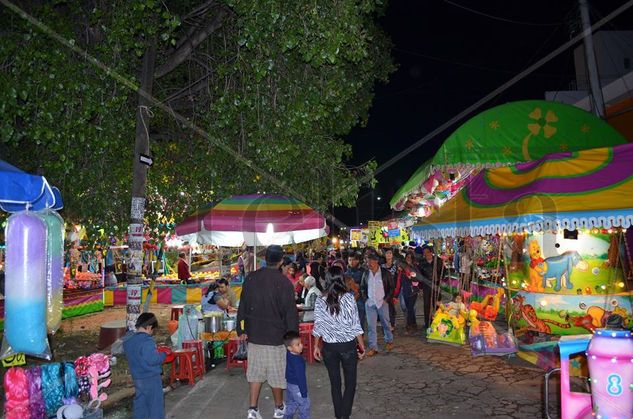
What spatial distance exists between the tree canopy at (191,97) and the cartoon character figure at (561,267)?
416 centimetres

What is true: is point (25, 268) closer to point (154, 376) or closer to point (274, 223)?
point (154, 376)

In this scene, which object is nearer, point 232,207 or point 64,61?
point 64,61

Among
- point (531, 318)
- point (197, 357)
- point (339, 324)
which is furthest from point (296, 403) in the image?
point (531, 318)

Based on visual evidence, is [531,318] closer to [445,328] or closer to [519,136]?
[445,328]

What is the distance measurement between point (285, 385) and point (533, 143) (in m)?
8.01

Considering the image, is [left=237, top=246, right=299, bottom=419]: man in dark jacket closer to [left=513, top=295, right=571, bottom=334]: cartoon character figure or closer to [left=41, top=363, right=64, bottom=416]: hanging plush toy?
[left=41, top=363, right=64, bottom=416]: hanging plush toy

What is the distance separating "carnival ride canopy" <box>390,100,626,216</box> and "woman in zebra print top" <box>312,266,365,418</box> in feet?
20.9

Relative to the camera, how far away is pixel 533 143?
1069 cm

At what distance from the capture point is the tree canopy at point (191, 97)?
797 centimetres

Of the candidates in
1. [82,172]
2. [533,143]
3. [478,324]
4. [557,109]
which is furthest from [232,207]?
[557,109]

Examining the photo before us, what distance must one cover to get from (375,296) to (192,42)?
631 centimetres

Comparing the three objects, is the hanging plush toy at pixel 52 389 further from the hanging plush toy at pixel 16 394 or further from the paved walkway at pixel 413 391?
the paved walkway at pixel 413 391

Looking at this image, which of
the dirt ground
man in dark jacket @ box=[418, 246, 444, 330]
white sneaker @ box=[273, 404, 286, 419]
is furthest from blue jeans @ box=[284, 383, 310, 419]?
man in dark jacket @ box=[418, 246, 444, 330]

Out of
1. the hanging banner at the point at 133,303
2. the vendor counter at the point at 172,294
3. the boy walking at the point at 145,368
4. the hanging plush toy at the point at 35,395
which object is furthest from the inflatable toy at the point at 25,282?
the vendor counter at the point at 172,294
